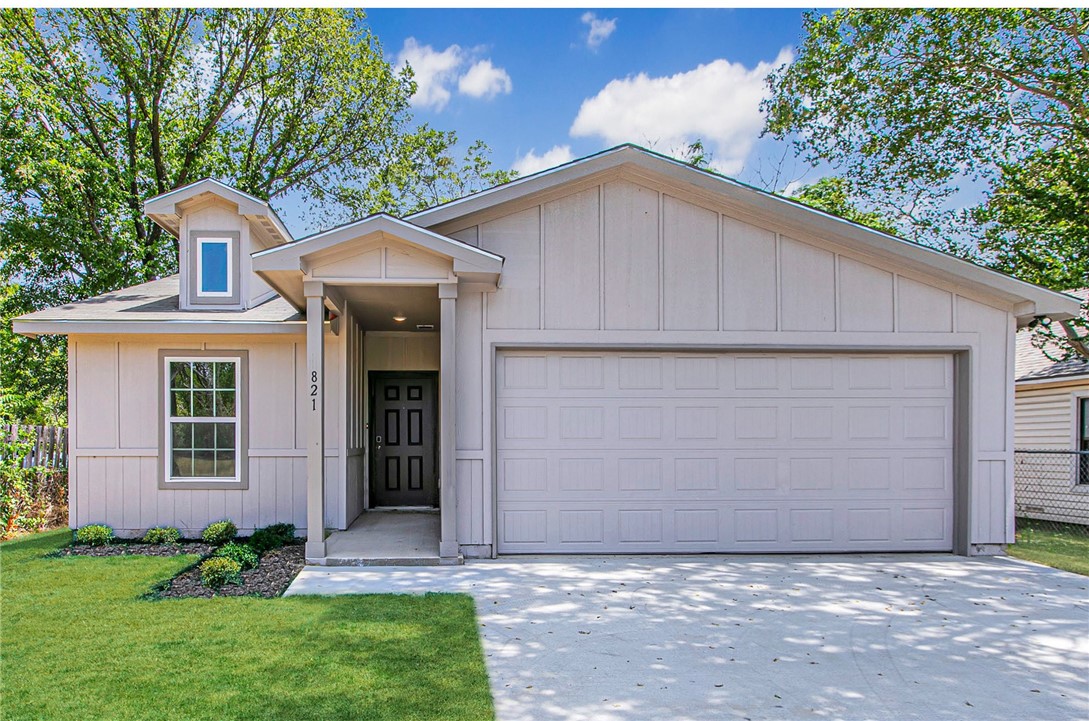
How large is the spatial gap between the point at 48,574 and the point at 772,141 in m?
18.7

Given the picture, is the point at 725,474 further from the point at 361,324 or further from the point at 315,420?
the point at 361,324

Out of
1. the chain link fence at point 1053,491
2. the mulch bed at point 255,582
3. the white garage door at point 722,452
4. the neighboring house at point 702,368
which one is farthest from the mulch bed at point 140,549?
the chain link fence at point 1053,491

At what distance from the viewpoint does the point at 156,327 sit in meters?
8.59

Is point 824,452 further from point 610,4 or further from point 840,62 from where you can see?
point 840,62

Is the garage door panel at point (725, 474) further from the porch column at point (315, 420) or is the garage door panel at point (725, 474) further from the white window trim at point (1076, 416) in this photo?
the white window trim at point (1076, 416)

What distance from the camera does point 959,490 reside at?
812cm

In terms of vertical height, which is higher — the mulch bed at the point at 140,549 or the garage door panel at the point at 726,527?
the garage door panel at the point at 726,527

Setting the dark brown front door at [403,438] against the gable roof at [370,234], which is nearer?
the gable roof at [370,234]

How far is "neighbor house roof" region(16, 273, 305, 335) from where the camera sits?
8586 millimetres

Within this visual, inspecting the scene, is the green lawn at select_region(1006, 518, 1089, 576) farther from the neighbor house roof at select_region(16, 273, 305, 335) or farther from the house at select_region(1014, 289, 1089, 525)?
the neighbor house roof at select_region(16, 273, 305, 335)

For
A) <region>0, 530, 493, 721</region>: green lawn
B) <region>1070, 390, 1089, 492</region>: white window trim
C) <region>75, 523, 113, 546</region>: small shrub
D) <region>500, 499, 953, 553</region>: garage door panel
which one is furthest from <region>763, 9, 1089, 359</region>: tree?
<region>75, 523, 113, 546</region>: small shrub

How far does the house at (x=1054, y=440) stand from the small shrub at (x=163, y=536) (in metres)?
13.0

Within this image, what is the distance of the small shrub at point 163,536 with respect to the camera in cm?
844

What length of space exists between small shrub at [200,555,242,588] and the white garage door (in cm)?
274
